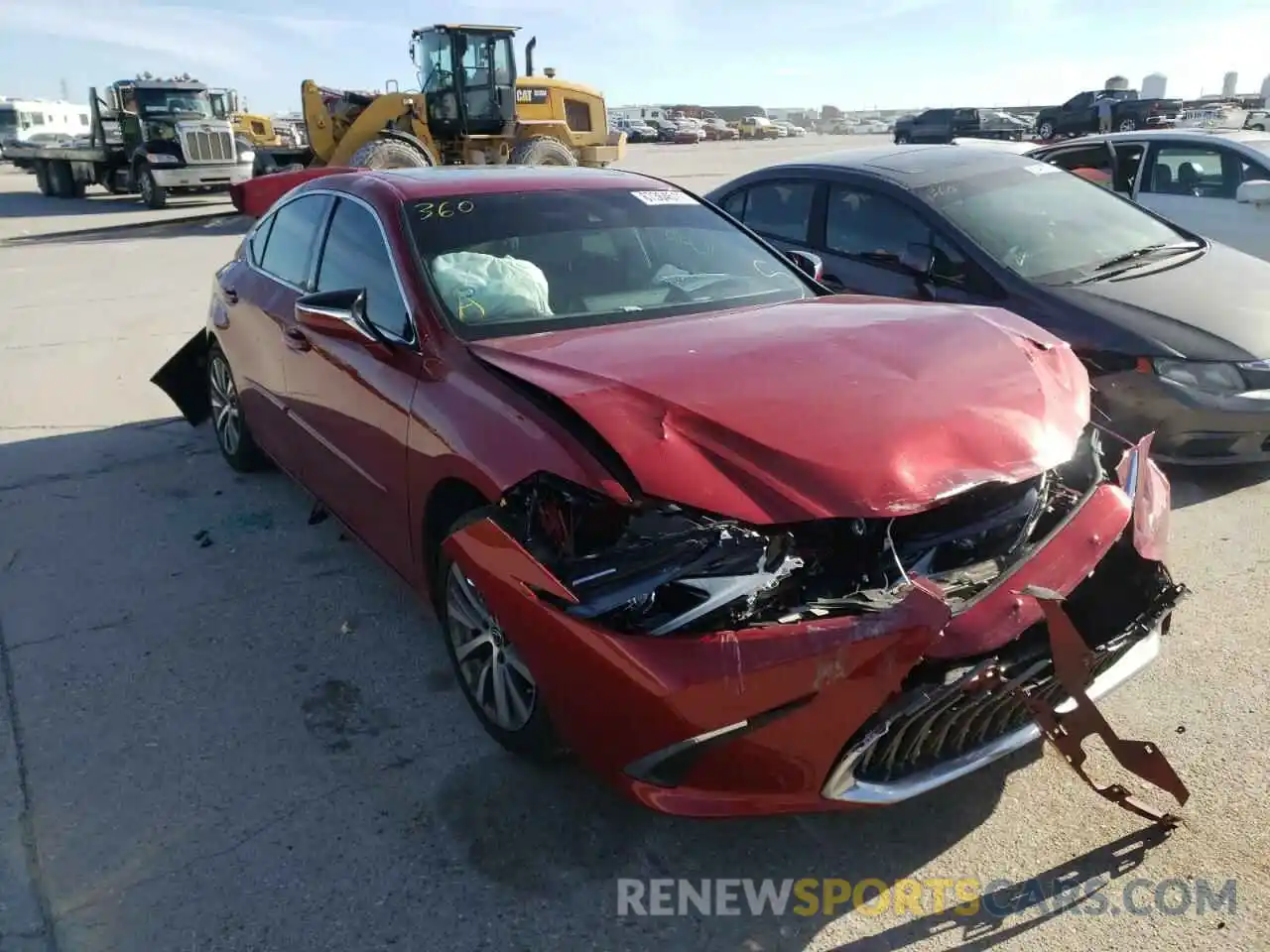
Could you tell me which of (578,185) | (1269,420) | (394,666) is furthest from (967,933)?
(1269,420)

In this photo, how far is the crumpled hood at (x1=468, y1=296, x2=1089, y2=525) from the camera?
2434 mm

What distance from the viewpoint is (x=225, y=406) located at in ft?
18.4

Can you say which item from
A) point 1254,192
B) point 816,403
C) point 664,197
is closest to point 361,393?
point 664,197

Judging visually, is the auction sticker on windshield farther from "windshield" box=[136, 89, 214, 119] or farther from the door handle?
"windshield" box=[136, 89, 214, 119]

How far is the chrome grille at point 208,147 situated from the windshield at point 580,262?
20.2 metres

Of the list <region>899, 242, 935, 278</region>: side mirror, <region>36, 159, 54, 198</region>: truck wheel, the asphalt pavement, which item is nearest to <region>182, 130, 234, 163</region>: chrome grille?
<region>36, 159, 54, 198</region>: truck wheel

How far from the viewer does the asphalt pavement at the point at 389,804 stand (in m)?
2.42

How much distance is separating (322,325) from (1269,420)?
4.16m

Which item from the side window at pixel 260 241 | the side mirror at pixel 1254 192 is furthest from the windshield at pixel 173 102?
the side mirror at pixel 1254 192

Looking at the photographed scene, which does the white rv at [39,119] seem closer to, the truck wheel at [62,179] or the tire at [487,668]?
the truck wheel at [62,179]

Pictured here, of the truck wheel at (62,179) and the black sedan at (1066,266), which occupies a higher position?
the black sedan at (1066,266)

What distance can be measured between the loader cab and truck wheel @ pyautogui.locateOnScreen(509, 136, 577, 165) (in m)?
0.76

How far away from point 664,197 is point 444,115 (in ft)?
49.4

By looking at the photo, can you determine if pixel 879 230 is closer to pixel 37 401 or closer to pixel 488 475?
pixel 488 475
